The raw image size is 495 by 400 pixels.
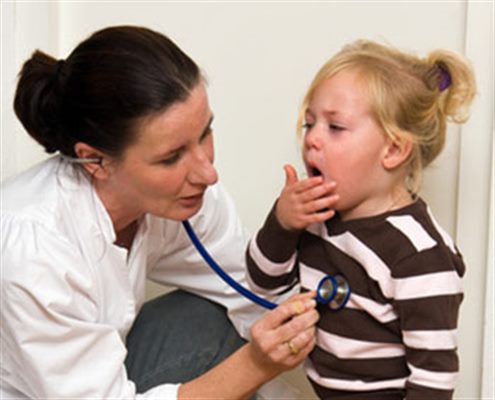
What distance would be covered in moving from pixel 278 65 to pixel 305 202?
1.86ft

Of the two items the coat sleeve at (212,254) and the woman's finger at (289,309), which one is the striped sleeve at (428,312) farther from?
the coat sleeve at (212,254)

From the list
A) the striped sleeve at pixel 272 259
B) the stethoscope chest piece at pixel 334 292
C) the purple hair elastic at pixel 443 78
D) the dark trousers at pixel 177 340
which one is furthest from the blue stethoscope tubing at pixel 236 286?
the purple hair elastic at pixel 443 78

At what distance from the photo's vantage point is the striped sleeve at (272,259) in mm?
1482

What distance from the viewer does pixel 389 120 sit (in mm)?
1363

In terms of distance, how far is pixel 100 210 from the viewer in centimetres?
150

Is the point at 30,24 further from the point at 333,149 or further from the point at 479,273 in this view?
the point at 479,273

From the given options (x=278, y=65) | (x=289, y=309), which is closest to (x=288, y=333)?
(x=289, y=309)

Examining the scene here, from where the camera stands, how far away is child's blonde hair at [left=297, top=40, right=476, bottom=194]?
1.37 m

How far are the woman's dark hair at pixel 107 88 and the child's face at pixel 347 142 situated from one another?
9.4 inches

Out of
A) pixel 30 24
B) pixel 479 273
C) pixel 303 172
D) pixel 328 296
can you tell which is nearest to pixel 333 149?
pixel 328 296

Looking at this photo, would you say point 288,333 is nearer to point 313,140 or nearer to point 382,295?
point 382,295

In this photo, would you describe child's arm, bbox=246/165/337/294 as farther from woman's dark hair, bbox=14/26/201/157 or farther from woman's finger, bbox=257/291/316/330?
woman's dark hair, bbox=14/26/201/157

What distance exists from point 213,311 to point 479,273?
0.61 m

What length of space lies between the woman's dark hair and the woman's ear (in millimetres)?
13
